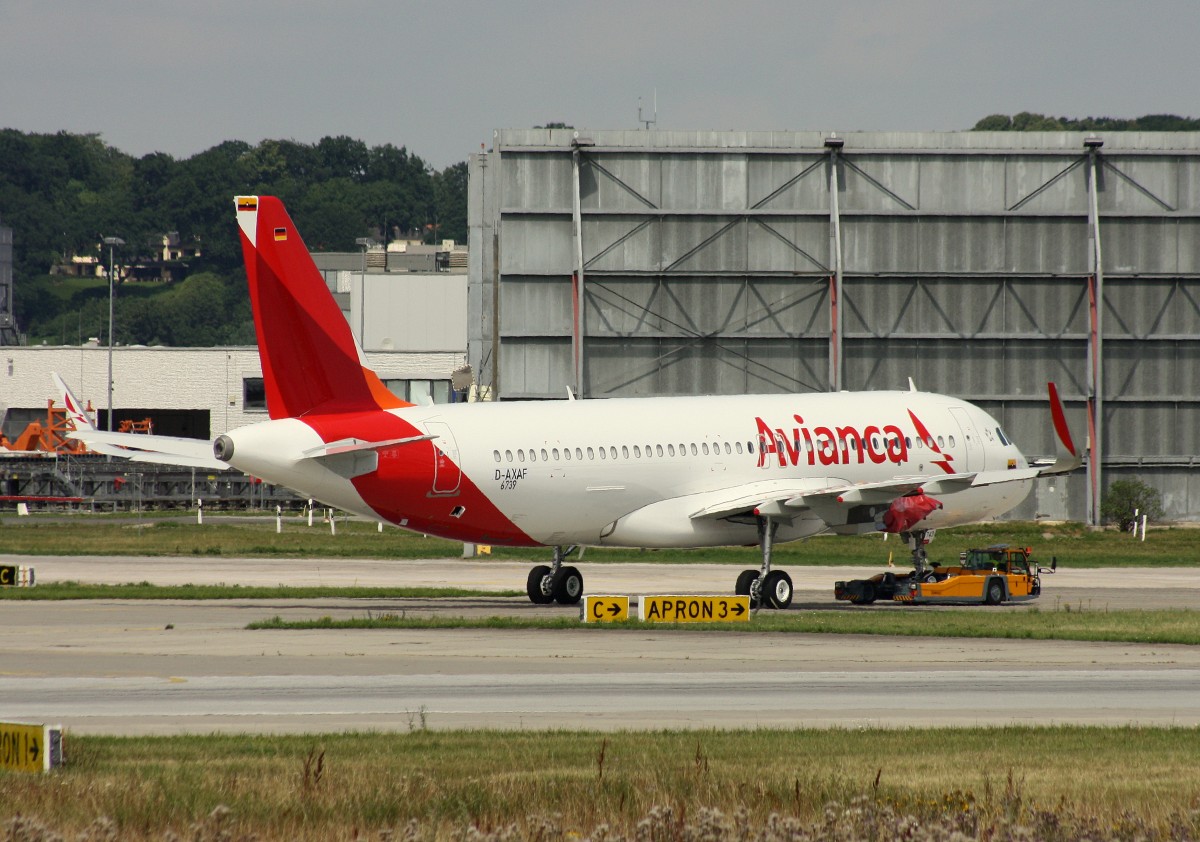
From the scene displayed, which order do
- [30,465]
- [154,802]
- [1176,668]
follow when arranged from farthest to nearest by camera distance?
[30,465] → [1176,668] → [154,802]

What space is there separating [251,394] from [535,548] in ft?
209

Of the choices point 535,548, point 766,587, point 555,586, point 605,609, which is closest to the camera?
point 605,609

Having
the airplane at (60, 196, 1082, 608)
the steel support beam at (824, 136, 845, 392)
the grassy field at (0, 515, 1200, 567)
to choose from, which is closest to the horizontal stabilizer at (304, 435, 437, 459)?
the airplane at (60, 196, 1082, 608)

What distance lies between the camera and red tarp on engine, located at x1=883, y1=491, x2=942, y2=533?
40375 mm

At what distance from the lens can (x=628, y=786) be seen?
14656mm

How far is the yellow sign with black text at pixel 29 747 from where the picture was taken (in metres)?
15.6

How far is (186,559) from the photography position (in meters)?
54.9

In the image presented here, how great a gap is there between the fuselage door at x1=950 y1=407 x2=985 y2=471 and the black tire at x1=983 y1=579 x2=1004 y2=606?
4.17 metres

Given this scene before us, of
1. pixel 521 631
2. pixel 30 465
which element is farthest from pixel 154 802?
pixel 30 465

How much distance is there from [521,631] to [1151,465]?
157ft

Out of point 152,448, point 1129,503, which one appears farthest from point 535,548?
point 1129,503

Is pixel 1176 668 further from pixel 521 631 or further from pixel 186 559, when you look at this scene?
pixel 186 559

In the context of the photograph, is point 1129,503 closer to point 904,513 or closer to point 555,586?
point 904,513

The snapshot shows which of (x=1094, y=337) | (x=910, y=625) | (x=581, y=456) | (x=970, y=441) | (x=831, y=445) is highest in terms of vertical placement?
(x=1094, y=337)
